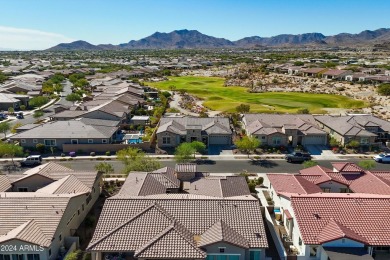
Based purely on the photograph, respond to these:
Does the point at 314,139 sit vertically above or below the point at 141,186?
below

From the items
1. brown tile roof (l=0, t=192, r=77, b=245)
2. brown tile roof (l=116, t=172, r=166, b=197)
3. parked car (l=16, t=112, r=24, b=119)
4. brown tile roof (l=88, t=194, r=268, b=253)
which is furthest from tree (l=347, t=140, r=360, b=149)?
parked car (l=16, t=112, r=24, b=119)

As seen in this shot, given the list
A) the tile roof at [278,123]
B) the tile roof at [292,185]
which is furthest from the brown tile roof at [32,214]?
the tile roof at [278,123]

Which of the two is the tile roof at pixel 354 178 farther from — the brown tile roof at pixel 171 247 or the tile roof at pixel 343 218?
the brown tile roof at pixel 171 247

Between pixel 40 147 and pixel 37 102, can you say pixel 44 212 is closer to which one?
pixel 40 147

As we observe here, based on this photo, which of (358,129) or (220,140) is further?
(220,140)

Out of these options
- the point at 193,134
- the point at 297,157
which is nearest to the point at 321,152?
the point at 297,157

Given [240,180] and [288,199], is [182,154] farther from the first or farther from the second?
[288,199]

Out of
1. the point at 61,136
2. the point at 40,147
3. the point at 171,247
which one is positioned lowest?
the point at 40,147
